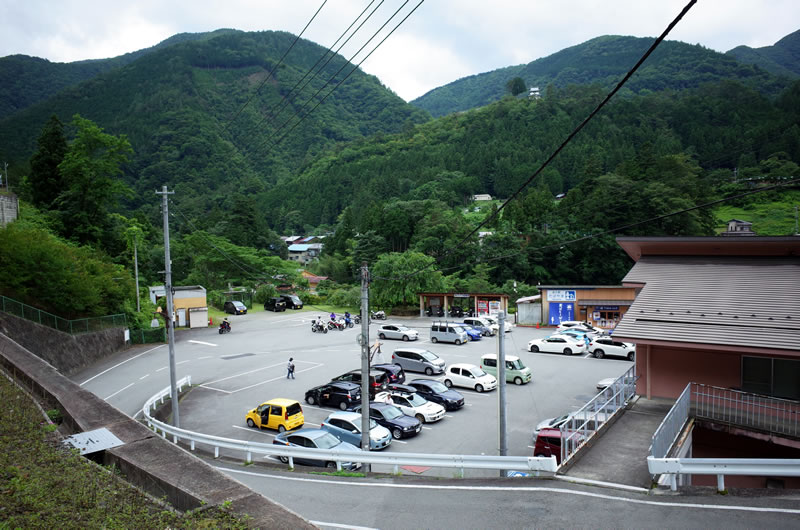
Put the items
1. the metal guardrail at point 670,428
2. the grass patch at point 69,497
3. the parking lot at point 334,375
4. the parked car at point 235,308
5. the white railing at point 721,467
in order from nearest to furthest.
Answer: the grass patch at point 69,497 < the white railing at point 721,467 < the metal guardrail at point 670,428 < the parking lot at point 334,375 < the parked car at point 235,308

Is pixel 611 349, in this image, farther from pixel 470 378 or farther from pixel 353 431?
pixel 353 431

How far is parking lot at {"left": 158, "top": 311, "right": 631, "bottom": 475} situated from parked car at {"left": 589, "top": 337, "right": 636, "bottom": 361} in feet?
2.13

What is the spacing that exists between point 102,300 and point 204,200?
86.7 m

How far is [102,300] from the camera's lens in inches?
1283

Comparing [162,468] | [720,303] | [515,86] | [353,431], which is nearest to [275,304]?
[353,431]

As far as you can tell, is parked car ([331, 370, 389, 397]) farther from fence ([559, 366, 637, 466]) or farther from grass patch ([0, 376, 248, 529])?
grass patch ([0, 376, 248, 529])

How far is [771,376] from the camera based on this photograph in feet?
39.3

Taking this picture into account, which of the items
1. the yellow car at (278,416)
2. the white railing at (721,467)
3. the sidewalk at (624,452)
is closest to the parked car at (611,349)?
the sidewalk at (624,452)

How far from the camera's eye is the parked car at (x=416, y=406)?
57.4 feet

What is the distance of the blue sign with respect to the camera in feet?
127

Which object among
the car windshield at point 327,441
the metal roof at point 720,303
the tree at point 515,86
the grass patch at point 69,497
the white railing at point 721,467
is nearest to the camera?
the grass patch at point 69,497

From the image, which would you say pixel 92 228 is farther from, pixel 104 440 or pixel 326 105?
pixel 326 105

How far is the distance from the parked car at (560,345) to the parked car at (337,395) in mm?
14234

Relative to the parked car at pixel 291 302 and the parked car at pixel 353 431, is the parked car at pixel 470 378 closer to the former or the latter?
the parked car at pixel 353 431
